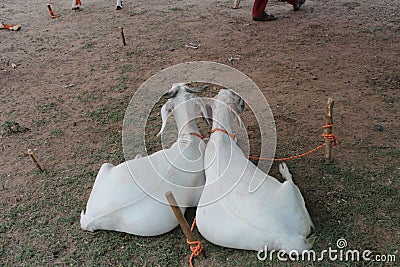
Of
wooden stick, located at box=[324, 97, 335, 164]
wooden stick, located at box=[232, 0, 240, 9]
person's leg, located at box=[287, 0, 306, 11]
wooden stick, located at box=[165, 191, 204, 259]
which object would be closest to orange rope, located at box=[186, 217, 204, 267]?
wooden stick, located at box=[165, 191, 204, 259]

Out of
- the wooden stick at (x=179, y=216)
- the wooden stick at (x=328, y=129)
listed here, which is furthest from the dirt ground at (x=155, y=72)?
the wooden stick at (x=179, y=216)

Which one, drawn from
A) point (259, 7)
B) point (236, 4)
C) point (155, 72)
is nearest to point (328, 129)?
point (155, 72)

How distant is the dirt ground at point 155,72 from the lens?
9.32 ft

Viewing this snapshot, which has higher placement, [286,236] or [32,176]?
[286,236]

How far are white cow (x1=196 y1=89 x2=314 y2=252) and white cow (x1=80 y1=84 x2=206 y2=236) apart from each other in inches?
7.3

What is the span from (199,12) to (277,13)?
1.37 m

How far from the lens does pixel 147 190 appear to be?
254 centimetres

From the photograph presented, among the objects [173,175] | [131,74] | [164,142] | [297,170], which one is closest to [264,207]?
[173,175]

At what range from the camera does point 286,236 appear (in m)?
2.27

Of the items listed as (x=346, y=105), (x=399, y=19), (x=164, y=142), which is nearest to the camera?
(x=164, y=142)

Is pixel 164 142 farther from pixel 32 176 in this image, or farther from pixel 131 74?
pixel 131 74

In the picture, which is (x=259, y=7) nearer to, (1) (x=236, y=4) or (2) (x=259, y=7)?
(2) (x=259, y=7)

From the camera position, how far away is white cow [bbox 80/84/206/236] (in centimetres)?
253

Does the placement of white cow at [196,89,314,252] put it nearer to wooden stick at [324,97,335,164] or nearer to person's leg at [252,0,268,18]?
wooden stick at [324,97,335,164]
